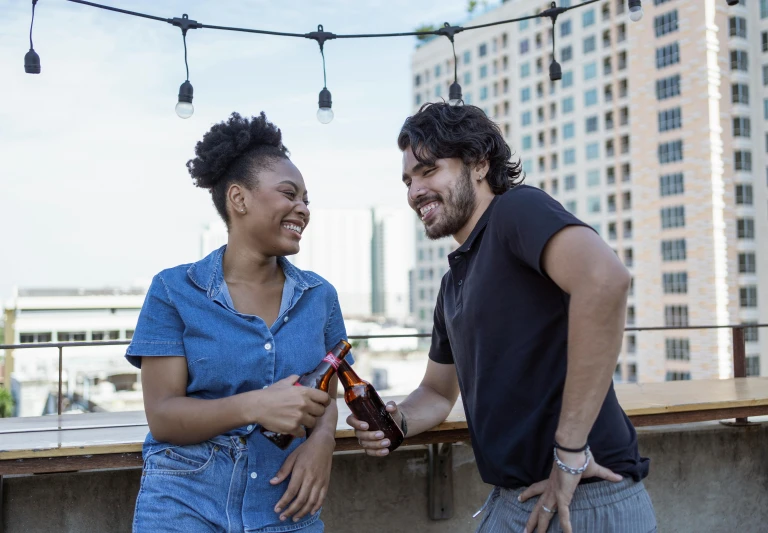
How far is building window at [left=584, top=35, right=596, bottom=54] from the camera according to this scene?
58094 mm

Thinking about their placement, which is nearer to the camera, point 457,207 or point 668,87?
point 457,207

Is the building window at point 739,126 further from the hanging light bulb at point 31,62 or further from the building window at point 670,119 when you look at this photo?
→ the hanging light bulb at point 31,62

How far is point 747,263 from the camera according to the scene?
4819 cm

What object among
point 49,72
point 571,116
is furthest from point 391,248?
point 49,72

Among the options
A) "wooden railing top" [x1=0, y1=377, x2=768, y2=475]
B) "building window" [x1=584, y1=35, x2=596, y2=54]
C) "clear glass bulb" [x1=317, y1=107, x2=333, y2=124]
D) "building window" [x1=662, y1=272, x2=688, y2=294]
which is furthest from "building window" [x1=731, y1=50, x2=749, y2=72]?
"wooden railing top" [x1=0, y1=377, x2=768, y2=475]

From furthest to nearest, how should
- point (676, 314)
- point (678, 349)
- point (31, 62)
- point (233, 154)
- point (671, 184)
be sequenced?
point (671, 184), point (676, 314), point (678, 349), point (31, 62), point (233, 154)

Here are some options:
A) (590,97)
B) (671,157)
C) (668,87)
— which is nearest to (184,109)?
(671,157)

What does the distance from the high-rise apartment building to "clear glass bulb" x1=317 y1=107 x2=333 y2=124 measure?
132ft

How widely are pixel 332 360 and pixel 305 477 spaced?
1.18 ft

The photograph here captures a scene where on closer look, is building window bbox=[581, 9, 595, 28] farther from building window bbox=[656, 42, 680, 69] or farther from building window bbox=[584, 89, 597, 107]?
building window bbox=[656, 42, 680, 69]

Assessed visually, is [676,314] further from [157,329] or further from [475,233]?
[157,329]

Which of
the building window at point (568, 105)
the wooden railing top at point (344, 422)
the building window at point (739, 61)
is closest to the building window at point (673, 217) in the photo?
the building window at point (739, 61)

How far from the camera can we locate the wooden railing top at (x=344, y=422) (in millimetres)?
2592

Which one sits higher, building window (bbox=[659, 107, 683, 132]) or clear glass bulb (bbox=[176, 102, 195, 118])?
building window (bbox=[659, 107, 683, 132])
